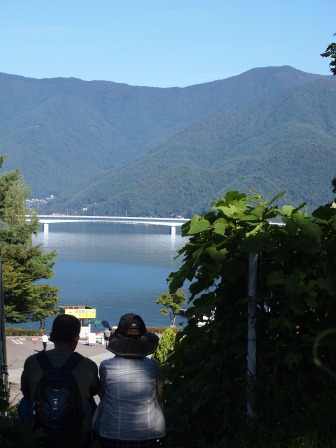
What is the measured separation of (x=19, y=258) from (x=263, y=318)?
33.2 meters

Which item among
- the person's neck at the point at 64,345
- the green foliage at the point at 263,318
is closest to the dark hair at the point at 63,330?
the person's neck at the point at 64,345

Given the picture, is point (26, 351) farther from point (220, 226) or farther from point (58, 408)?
point (58, 408)

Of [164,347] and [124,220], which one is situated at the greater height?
[164,347]

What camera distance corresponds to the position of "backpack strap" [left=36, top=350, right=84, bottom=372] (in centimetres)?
268

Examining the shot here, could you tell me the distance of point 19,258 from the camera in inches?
1399

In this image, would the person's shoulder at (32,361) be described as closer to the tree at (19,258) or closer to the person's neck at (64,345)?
the person's neck at (64,345)

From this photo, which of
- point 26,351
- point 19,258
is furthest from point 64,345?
point 19,258

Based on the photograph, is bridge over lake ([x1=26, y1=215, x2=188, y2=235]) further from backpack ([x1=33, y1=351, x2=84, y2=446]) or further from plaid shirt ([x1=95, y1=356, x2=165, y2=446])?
backpack ([x1=33, y1=351, x2=84, y2=446])

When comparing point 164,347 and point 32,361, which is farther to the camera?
point 164,347

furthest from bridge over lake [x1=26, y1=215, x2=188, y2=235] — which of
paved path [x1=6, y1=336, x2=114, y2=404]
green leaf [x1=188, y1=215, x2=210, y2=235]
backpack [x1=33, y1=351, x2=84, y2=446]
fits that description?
backpack [x1=33, y1=351, x2=84, y2=446]

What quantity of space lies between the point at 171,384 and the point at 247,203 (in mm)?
950

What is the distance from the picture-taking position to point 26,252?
3594 centimetres

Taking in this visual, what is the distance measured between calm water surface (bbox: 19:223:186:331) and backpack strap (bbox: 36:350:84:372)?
23.5 metres

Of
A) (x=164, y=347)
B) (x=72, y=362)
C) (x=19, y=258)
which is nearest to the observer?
(x=72, y=362)
